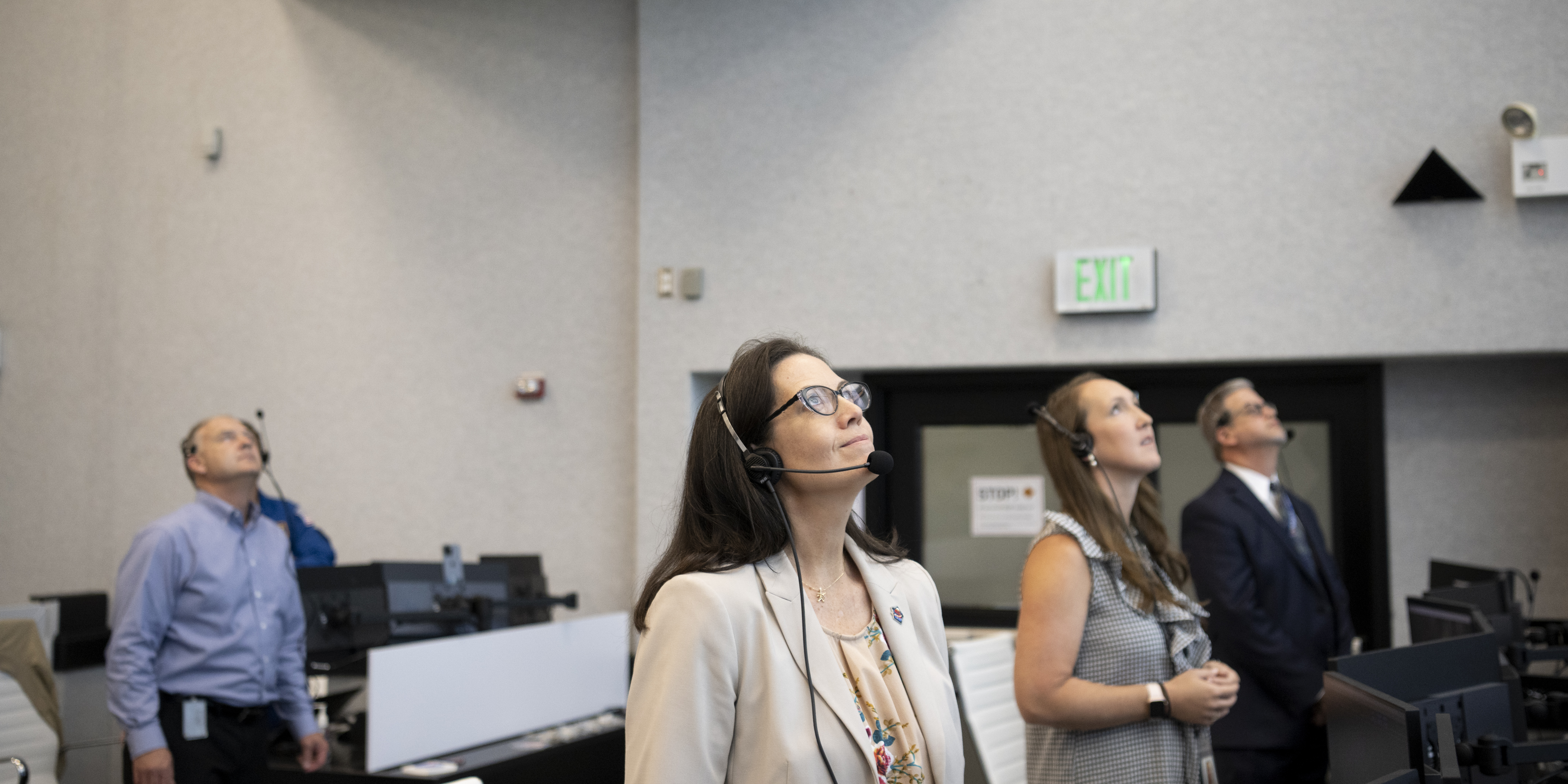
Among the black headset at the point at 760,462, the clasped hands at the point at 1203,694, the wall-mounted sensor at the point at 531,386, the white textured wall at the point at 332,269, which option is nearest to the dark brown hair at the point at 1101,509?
the clasped hands at the point at 1203,694

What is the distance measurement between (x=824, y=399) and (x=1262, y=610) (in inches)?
71.8

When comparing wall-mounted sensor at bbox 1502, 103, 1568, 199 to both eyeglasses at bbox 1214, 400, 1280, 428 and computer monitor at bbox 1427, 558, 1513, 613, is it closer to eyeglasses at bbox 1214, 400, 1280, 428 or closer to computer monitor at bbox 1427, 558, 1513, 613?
computer monitor at bbox 1427, 558, 1513, 613

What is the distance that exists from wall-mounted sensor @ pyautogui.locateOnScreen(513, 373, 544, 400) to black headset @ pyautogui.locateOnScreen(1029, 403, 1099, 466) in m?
3.47

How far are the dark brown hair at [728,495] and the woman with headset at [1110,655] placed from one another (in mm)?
781

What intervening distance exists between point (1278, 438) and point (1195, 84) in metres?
1.95

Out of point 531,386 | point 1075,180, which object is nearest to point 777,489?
point 1075,180

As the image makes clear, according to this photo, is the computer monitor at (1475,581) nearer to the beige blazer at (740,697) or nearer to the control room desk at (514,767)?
the beige blazer at (740,697)

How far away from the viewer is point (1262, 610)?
9.18 ft

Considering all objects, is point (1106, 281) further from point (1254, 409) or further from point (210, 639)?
point (210, 639)

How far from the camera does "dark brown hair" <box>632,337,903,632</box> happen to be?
1.44m

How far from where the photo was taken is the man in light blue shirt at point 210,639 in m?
3.08

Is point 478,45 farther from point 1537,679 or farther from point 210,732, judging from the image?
point 1537,679

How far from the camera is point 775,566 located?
57.0 inches

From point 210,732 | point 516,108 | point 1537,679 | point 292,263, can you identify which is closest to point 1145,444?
point 1537,679
